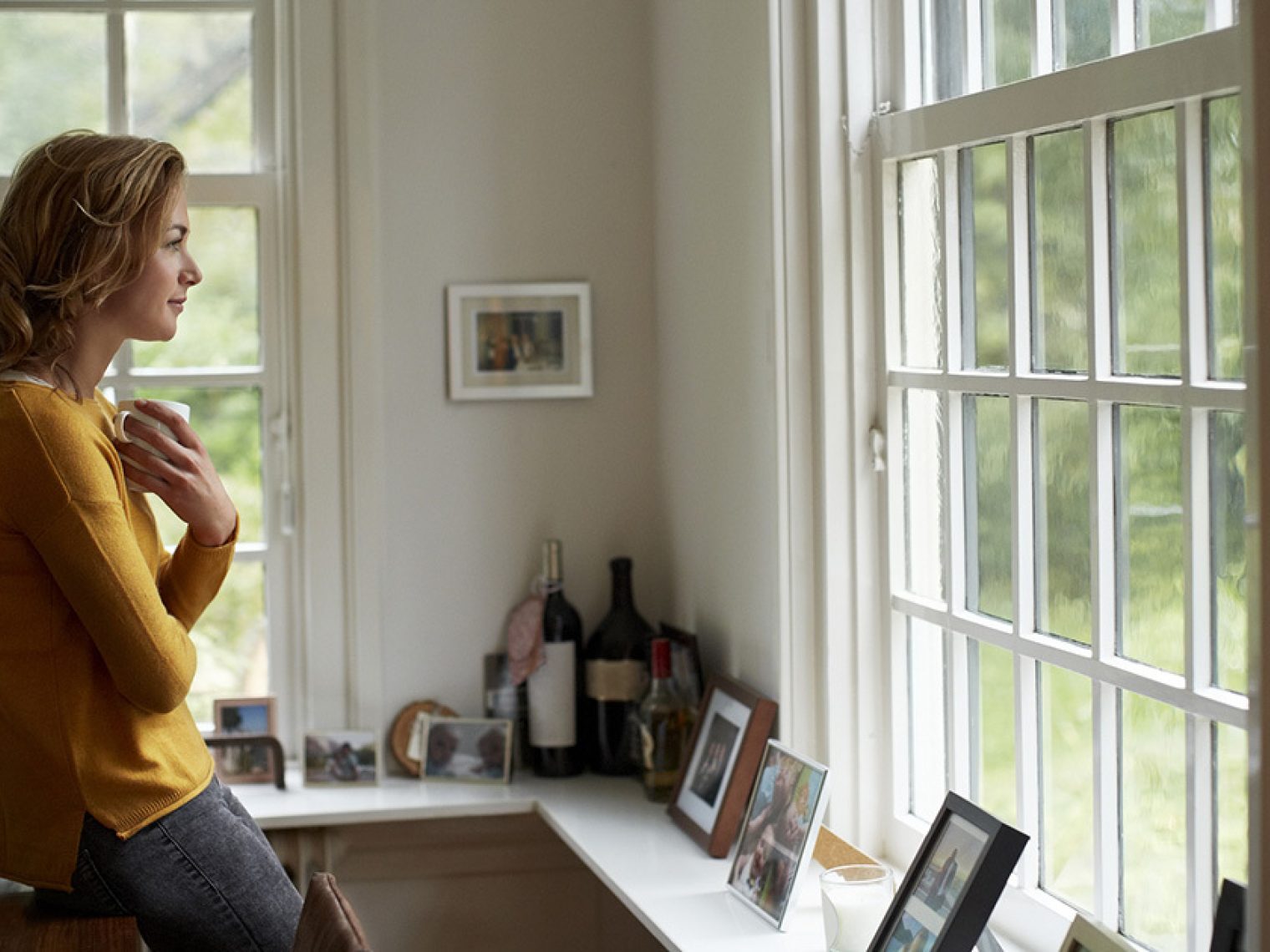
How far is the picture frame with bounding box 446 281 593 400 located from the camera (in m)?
2.95

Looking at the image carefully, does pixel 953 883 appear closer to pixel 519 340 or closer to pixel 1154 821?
pixel 1154 821

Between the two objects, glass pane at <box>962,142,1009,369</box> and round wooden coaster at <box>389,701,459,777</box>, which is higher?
glass pane at <box>962,142,1009,369</box>

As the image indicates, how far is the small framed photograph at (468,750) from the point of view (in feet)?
9.58

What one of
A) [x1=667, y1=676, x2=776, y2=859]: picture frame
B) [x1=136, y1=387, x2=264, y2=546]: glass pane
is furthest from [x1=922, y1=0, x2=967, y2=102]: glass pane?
[x1=136, y1=387, x2=264, y2=546]: glass pane

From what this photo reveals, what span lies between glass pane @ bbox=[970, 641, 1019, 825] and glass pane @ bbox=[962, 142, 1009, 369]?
0.38 m

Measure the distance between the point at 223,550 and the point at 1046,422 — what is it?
3.71ft

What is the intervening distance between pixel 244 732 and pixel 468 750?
421 mm

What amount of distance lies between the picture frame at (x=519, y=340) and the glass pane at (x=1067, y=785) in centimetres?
133

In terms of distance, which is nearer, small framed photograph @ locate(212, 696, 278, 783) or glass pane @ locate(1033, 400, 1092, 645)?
glass pane @ locate(1033, 400, 1092, 645)

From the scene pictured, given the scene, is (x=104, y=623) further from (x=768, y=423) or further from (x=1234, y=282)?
(x=1234, y=282)

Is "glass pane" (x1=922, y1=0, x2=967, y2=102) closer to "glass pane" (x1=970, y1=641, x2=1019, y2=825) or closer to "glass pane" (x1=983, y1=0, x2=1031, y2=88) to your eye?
"glass pane" (x1=983, y1=0, x2=1031, y2=88)

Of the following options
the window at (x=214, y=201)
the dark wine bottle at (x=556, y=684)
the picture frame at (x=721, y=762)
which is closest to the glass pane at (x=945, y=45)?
the picture frame at (x=721, y=762)

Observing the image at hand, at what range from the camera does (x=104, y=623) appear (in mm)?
1890

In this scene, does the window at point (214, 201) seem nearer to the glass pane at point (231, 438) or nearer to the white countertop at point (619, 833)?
the glass pane at point (231, 438)
